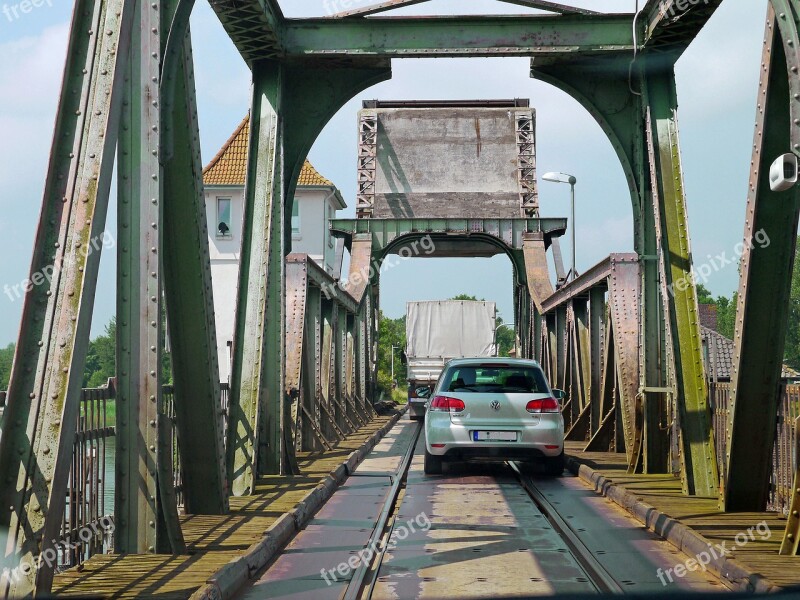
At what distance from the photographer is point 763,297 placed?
29.9ft

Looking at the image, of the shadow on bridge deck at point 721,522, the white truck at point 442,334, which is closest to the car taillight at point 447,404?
the shadow on bridge deck at point 721,522

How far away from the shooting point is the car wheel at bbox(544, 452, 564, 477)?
15.0 meters

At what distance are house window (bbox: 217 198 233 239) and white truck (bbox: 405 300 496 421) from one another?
19231mm

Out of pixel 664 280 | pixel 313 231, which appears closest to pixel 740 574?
pixel 664 280

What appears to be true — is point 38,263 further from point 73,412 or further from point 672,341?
point 672,341

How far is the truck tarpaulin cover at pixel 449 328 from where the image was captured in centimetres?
3669

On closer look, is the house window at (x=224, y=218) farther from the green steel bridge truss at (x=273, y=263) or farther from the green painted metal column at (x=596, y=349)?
the green painted metal column at (x=596, y=349)

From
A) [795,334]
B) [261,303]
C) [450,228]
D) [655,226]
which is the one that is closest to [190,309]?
[261,303]

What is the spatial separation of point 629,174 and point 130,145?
812 centimetres

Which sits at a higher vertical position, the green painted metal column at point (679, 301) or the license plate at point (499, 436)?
the green painted metal column at point (679, 301)

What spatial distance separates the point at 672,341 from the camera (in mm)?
11758

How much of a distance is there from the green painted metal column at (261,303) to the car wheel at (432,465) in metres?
2.78

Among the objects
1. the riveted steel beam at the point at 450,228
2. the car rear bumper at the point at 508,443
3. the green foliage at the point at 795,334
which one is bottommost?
the car rear bumper at the point at 508,443

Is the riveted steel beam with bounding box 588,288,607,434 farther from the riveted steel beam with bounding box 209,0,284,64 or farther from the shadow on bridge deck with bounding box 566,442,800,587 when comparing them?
the riveted steel beam with bounding box 209,0,284,64
